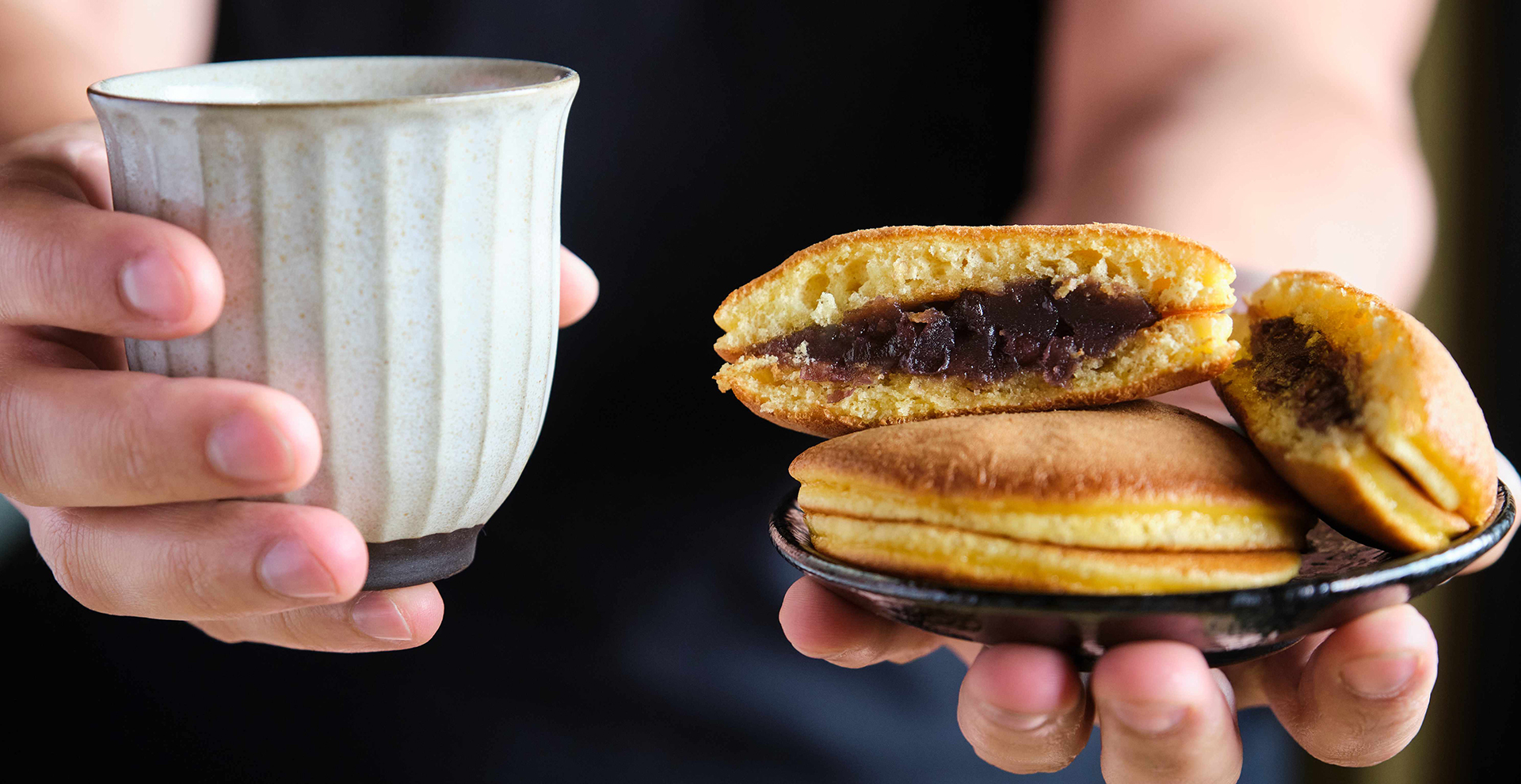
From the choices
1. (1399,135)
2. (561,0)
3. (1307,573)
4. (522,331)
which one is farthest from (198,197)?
(1399,135)

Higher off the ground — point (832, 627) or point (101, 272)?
point (101, 272)

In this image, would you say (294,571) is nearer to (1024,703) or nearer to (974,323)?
(1024,703)

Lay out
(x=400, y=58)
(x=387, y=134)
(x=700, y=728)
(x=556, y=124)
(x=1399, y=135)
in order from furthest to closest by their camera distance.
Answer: (x=1399, y=135) → (x=700, y=728) → (x=400, y=58) → (x=556, y=124) → (x=387, y=134)

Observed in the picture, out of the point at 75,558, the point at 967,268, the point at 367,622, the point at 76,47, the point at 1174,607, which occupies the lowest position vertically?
the point at 367,622

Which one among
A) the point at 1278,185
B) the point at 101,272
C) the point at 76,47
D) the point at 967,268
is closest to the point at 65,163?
the point at 101,272

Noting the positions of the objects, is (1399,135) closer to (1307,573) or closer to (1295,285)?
(1295,285)

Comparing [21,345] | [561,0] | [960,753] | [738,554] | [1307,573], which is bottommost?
[960,753]
